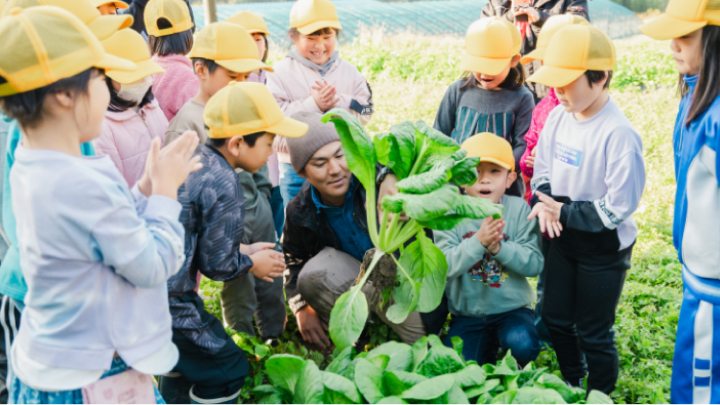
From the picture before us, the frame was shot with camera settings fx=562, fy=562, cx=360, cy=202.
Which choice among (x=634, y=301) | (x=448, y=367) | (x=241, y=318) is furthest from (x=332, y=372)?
(x=634, y=301)

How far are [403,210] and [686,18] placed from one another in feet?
4.15

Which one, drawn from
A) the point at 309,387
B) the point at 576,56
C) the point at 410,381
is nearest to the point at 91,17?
the point at 309,387

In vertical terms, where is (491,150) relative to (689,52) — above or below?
below

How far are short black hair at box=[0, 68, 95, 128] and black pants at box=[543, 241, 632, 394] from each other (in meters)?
2.14

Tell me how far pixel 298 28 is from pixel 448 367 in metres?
2.52

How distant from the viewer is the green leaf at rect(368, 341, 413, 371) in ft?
7.37

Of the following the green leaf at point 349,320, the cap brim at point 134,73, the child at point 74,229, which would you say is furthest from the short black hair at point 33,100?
the green leaf at point 349,320

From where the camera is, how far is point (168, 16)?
343cm

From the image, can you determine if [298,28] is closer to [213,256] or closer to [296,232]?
[296,232]

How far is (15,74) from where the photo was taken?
4.42ft

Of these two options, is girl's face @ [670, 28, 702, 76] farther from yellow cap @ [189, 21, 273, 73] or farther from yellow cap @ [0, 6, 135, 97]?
yellow cap @ [0, 6, 135, 97]

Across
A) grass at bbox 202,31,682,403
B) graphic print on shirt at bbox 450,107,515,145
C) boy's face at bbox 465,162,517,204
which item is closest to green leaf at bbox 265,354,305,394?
grass at bbox 202,31,682,403

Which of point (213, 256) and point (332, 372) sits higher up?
point (213, 256)

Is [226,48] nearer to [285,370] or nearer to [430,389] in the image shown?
[285,370]
